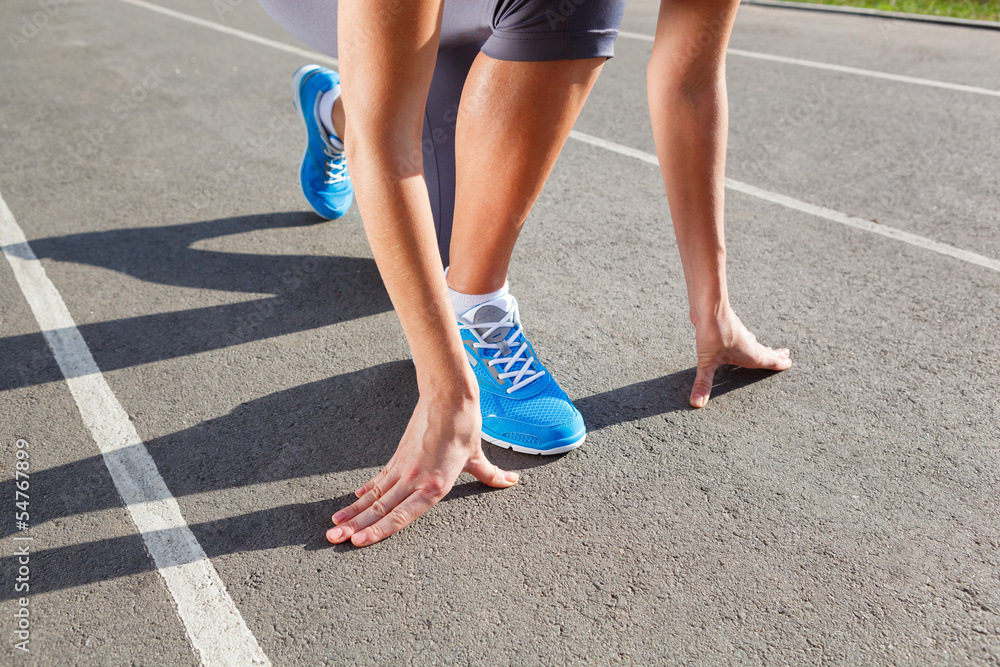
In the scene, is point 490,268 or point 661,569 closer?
point 661,569

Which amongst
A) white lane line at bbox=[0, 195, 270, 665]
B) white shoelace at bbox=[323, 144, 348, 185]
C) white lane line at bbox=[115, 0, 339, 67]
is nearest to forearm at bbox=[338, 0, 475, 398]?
white lane line at bbox=[0, 195, 270, 665]

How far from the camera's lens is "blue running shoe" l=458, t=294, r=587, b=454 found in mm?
2010

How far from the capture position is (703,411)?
220cm

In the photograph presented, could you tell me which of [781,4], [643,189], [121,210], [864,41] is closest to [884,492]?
[643,189]

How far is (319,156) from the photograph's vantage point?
3186mm

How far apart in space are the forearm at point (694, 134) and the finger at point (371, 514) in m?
1.06

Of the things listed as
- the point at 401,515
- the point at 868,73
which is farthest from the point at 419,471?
the point at 868,73

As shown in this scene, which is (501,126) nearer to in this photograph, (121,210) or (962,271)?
(962,271)

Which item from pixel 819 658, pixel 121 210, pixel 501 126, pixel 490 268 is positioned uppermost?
pixel 501 126

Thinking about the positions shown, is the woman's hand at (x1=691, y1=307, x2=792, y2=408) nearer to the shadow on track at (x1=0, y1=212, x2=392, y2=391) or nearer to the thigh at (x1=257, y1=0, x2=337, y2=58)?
the shadow on track at (x1=0, y1=212, x2=392, y2=391)

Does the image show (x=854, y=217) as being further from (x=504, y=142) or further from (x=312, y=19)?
(x=312, y=19)

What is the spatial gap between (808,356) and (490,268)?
115cm

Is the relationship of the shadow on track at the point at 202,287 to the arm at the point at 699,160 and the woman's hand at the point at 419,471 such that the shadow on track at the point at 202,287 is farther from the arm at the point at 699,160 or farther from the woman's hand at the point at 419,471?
the arm at the point at 699,160

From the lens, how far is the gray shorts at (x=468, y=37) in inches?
67.1
